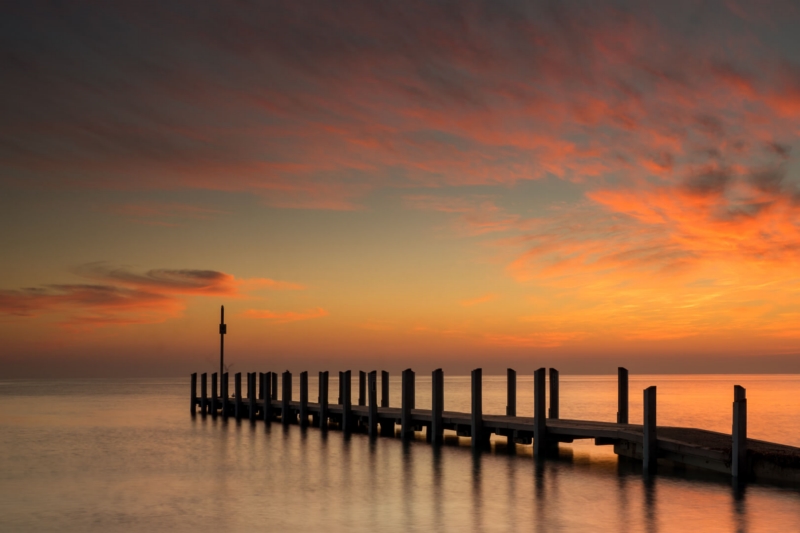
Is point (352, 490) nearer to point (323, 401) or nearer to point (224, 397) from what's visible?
point (323, 401)

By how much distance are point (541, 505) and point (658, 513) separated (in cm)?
234

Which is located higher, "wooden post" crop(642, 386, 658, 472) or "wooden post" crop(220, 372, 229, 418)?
"wooden post" crop(642, 386, 658, 472)

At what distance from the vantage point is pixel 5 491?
69.5ft

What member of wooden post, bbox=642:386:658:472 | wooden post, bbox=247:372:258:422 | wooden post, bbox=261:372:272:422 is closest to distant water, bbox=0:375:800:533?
wooden post, bbox=642:386:658:472

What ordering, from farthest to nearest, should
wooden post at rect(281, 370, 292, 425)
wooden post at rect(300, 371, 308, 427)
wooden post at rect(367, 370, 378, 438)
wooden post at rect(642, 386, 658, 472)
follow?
wooden post at rect(281, 370, 292, 425) → wooden post at rect(300, 371, 308, 427) → wooden post at rect(367, 370, 378, 438) → wooden post at rect(642, 386, 658, 472)

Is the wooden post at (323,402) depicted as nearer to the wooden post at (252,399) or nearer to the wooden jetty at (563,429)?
the wooden jetty at (563,429)

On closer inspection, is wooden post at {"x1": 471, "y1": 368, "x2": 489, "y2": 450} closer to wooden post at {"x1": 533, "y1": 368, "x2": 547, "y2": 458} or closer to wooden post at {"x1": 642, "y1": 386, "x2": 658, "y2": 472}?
wooden post at {"x1": 533, "y1": 368, "x2": 547, "y2": 458}

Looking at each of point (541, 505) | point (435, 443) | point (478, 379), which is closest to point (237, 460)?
point (435, 443)

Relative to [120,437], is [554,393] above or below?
above

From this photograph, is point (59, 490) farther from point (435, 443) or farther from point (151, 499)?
point (435, 443)

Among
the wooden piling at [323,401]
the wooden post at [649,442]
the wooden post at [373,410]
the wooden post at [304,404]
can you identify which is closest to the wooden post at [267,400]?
the wooden post at [304,404]

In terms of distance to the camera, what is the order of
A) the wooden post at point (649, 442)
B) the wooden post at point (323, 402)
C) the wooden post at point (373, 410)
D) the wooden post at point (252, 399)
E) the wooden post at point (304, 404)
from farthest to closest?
1. the wooden post at point (252, 399)
2. the wooden post at point (304, 404)
3. the wooden post at point (323, 402)
4. the wooden post at point (373, 410)
5. the wooden post at point (649, 442)

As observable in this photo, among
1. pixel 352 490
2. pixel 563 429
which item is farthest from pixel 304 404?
pixel 352 490

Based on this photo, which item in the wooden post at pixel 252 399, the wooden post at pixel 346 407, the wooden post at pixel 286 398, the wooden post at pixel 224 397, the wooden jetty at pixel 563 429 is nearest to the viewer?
the wooden jetty at pixel 563 429
